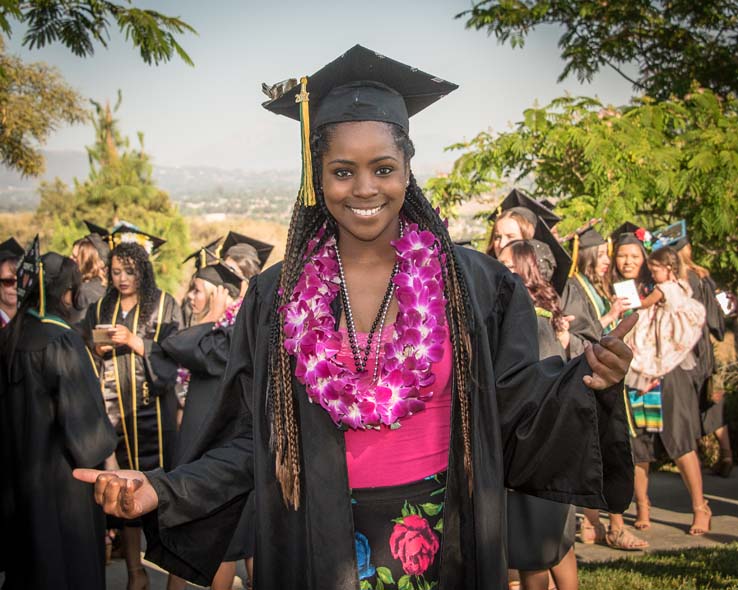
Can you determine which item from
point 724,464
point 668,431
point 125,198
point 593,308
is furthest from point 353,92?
point 125,198

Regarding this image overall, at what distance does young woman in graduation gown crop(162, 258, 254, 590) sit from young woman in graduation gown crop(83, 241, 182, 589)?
0.99 feet

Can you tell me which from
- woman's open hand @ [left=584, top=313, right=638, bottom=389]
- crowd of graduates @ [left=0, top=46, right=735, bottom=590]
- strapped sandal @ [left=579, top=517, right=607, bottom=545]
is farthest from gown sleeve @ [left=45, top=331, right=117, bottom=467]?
strapped sandal @ [left=579, top=517, right=607, bottom=545]

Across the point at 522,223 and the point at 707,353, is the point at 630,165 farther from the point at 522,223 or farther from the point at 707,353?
the point at 522,223

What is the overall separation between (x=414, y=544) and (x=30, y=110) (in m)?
9.34

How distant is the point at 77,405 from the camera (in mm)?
4340

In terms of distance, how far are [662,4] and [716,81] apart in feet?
4.28

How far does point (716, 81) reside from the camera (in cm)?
956

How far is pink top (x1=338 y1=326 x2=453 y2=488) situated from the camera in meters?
2.29

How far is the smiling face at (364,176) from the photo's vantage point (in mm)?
2338

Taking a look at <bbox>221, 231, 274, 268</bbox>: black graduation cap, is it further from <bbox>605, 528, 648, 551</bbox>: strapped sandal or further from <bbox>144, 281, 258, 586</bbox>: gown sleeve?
<bbox>144, 281, 258, 586</bbox>: gown sleeve

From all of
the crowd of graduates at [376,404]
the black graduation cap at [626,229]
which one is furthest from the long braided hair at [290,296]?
the black graduation cap at [626,229]

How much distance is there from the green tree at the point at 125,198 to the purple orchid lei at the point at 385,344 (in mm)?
16324

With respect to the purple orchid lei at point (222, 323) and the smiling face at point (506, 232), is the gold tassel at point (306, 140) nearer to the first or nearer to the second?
the smiling face at point (506, 232)

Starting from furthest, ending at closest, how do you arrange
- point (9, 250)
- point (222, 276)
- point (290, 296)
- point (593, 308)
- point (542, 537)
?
point (222, 276)
point (593, 308)
point (9, 250)
point (542, 537)
point (290, 296)
